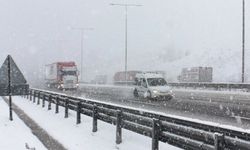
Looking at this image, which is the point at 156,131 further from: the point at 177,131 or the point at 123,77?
the point at 123,77

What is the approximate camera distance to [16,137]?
1555 cm

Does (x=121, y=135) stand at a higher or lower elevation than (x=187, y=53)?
lower

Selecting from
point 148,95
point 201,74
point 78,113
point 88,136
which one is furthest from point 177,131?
point 201,74

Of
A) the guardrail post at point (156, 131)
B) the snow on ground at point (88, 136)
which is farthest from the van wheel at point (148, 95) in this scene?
the guardrail post at point (156, 131)

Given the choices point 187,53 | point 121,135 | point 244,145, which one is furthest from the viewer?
point 187,53

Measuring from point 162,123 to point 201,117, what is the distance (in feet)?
30.9

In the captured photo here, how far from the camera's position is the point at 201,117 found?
774 inches

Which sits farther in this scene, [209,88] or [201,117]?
[209,88]

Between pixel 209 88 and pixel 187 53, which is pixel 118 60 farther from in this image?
pixel 209 88

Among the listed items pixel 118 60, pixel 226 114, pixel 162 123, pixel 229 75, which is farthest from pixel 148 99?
pixel 118 60

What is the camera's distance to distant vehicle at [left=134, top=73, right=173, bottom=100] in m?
31.0

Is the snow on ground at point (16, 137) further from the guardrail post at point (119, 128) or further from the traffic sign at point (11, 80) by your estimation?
the guardrail post at point (119, 128)

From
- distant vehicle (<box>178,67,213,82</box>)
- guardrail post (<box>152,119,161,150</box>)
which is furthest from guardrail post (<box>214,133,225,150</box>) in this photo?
distant vehicle (<box>178,67,213,82</box>)

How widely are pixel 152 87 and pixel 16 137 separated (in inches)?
667
